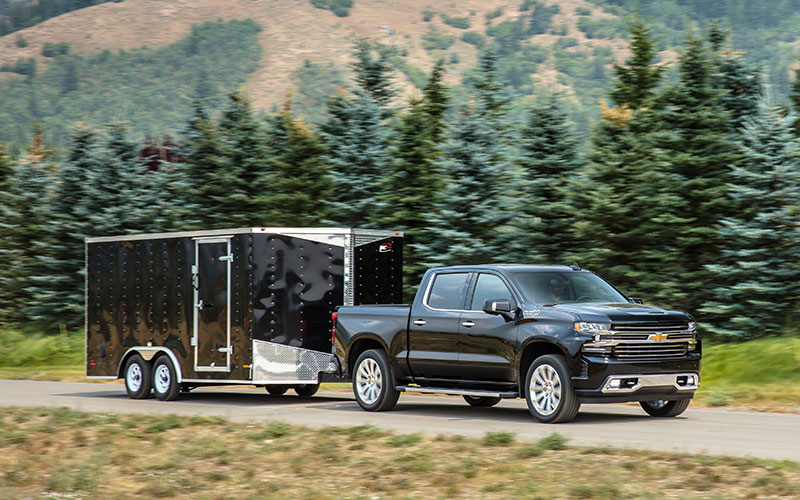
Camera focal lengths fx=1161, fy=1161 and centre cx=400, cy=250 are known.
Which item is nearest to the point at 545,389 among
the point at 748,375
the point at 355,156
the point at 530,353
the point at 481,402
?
the point at 530,353

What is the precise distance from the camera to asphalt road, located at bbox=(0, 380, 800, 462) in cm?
1245

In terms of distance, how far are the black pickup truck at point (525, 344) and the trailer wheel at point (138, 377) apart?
4.43 meters

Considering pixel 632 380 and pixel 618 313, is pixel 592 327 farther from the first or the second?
pixel 632 380

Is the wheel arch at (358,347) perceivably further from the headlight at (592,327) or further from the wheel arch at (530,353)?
the headlight at (592,327)

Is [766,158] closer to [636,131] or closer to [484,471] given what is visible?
[636,131]

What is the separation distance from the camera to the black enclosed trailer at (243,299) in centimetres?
1848

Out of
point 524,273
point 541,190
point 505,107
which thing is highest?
point 505,107

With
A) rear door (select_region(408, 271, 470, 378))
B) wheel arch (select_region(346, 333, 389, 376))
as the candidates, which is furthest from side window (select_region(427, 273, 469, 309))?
wheel arch (select_region(346, 333, 389, 376))

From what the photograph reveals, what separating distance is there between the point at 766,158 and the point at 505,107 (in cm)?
720

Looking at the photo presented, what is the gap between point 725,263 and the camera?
77.0 feet

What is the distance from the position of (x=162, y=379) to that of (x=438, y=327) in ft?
20.8

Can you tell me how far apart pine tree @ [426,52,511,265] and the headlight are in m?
11.7

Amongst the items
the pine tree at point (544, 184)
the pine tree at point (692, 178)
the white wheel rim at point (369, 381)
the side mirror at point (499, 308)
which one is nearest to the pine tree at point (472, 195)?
the pine tree at point (544, 184)

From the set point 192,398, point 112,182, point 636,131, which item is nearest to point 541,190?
point 636,131
